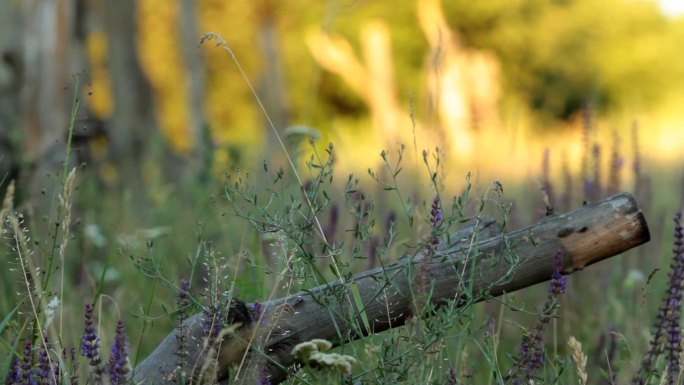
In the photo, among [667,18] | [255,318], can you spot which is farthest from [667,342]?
[667,18]

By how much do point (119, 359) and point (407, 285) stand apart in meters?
0.63

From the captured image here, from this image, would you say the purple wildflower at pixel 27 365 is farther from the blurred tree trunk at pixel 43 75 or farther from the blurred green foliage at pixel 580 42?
the blurred green foliage at pixel 580 42

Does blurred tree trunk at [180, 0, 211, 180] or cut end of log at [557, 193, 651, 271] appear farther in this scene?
blurred tree trunk at [180, 0, 211, 180]

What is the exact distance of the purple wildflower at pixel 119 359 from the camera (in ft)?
5.77

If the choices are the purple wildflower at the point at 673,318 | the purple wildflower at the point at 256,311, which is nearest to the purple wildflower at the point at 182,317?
the purple wildflower at the point at 256,311

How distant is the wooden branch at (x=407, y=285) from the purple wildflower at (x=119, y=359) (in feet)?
0.40

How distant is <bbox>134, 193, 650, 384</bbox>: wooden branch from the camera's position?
2.08 meters

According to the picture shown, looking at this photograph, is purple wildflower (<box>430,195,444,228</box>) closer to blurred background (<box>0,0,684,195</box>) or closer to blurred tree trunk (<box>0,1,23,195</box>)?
blurred background (<box>0,0,684,195</box>)

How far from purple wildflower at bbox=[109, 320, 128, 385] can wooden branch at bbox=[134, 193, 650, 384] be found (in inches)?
4.8

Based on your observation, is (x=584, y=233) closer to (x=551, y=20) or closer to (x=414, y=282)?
(x=414, y=282)

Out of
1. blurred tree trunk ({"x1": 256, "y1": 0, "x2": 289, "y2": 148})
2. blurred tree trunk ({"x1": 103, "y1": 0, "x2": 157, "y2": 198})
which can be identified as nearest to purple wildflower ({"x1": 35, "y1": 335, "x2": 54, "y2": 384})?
blurred tree trunk ({"x1": 103, "y1": 0, "x2": 157, "y2": 198})

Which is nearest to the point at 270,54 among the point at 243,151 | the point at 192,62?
the point at 192,62

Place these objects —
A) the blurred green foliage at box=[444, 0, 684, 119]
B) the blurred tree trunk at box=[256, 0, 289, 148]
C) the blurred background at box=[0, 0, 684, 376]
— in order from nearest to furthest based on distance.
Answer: the blurred background at box=[0, 0, 684, 376] → the blurred tree trunk at box=[256, 0, 289, 148] → the blurred green foliage at box=[444, 0, 684, 119]

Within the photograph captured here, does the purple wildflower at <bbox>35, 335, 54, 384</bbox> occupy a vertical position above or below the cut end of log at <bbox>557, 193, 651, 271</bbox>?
below
